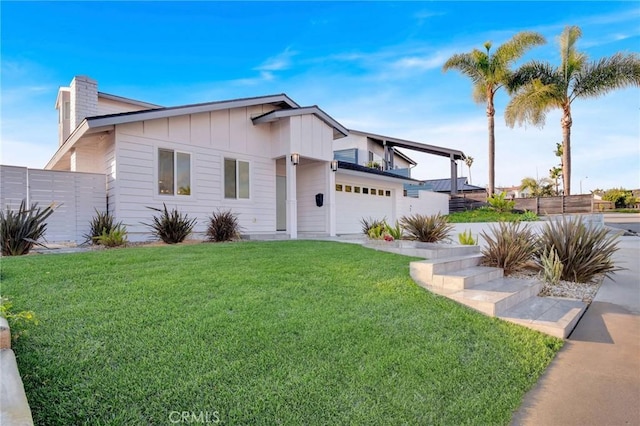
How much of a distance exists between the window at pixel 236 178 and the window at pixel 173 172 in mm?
1240

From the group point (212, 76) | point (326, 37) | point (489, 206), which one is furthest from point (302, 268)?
point (489, 206)

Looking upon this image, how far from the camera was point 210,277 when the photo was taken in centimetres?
434

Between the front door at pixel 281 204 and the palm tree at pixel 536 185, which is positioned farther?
the palm tree at pixel 536 185

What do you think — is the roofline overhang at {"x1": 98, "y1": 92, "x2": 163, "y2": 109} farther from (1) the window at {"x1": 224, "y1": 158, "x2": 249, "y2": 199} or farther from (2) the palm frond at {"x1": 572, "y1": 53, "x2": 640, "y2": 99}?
(2) the palm frond at {"x1": 572, "y1": 53, "x2": 640, "y2": 99}

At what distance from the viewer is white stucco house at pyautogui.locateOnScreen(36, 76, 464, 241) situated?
8922 millimetres

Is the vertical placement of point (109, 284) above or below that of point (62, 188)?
below

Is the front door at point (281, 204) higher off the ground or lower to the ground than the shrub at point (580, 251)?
higher

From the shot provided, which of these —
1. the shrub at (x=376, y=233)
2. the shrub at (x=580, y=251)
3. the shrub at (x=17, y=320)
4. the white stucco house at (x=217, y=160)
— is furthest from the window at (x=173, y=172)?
the shrub at (x=580, y=251)

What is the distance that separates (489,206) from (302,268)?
17308 mm

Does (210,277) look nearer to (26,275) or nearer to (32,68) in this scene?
(26,275)

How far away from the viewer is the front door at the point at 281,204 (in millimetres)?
12812

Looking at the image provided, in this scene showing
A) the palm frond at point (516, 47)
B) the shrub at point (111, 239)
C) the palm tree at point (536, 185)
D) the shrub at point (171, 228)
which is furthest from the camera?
the palm tree at point (536, 185)

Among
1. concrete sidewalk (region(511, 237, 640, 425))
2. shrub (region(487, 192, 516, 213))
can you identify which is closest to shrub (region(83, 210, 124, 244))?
concrete sidewalk (region(511, 237, 640, 425))

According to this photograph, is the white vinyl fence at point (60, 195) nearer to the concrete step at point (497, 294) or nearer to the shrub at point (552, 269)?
the concrete step at point (497, 294)
